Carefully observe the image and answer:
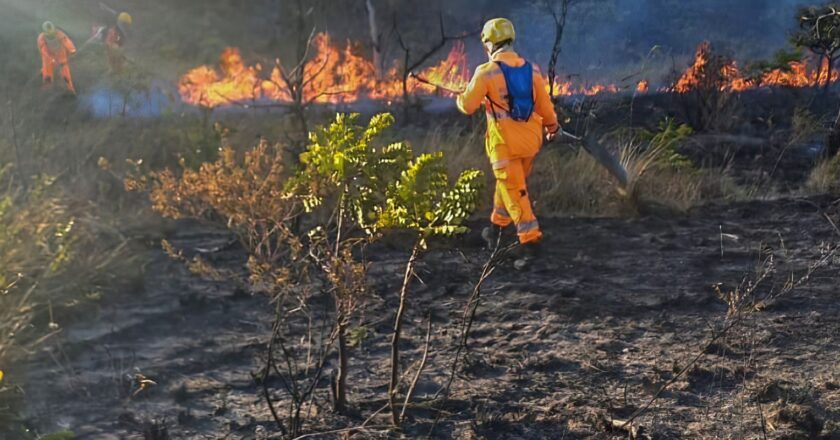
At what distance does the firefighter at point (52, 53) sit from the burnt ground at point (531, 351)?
7631 mm

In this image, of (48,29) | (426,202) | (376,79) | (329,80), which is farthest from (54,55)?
(426,202)

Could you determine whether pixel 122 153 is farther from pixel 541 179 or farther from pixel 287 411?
pixel 287 411

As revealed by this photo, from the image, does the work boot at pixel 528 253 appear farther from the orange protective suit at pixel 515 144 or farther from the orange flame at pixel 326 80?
the orange flame at pixel 326 80

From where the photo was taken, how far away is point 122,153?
877cm

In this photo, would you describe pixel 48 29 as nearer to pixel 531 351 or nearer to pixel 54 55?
pixel 54 55

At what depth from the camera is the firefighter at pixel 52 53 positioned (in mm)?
12852

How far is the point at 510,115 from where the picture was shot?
585 centimetres

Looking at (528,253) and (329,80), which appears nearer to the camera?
(528,253)

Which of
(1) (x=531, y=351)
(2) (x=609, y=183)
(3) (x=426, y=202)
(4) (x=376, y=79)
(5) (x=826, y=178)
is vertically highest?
(4) (x=376, y=79)

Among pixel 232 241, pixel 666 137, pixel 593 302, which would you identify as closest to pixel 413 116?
pixel 666 137

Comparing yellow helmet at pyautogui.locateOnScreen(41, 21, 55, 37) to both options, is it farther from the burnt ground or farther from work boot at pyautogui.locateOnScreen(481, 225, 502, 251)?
work boot at pyautogui.locateOnScreen(481, 225, 502, 251)

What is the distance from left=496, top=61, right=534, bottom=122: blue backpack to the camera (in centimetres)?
571

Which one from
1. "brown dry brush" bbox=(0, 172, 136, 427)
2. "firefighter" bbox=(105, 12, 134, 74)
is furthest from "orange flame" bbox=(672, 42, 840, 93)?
"firefighter" bbox=(105, 12, 134, 74)

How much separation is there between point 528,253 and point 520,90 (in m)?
1.11
